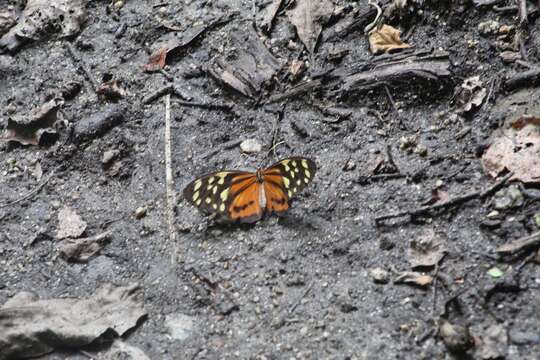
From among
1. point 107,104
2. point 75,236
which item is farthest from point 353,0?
point 75,236

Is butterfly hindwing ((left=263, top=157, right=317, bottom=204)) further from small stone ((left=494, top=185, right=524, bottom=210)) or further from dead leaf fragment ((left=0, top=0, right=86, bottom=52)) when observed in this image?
dead leaf fragment ((left=0, top=0, right=86, bottom=52))

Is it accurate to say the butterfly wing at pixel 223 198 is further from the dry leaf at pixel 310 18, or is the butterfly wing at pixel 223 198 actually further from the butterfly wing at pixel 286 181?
the dry leaf at pixel 310 18

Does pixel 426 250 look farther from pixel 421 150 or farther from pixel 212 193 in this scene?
pixel 212 193

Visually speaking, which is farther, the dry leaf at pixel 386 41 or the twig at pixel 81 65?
the twig at pixel 81 65

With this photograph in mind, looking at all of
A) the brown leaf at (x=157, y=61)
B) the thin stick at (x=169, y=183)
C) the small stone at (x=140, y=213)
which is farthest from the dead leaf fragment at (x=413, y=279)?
the brown leaf at (x=157, y=61)

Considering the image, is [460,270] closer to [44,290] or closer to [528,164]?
[528,164]
